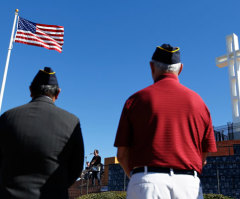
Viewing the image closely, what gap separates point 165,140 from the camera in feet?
7.52

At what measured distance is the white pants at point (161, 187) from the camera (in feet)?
7.09

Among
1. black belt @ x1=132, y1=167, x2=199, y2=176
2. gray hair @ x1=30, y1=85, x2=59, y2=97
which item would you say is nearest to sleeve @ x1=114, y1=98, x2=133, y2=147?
black belt @ x1=132, y1=167, x2=199, y2=176

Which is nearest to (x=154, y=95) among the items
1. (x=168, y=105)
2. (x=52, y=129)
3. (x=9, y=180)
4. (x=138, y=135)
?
(x=168, y=105)

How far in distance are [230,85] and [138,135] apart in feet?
70.0

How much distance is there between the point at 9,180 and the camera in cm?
241

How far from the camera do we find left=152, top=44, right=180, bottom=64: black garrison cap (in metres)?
2.63

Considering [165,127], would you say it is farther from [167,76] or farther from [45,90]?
[45,90]

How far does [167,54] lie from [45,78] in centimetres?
113

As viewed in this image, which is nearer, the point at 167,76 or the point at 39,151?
the point at 39,151

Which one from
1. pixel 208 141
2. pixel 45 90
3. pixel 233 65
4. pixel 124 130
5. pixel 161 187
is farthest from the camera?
pixel 233 65

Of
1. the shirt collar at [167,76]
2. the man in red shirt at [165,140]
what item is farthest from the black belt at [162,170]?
the shirt collar at [167,76]

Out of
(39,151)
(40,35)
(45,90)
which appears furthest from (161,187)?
(40,35)

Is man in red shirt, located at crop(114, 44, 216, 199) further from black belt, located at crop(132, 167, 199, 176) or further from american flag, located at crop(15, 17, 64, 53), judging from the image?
american flag, located at crop(15, 17, 64, 53)

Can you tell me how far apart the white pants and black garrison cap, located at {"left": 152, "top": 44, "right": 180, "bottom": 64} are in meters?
0.95
